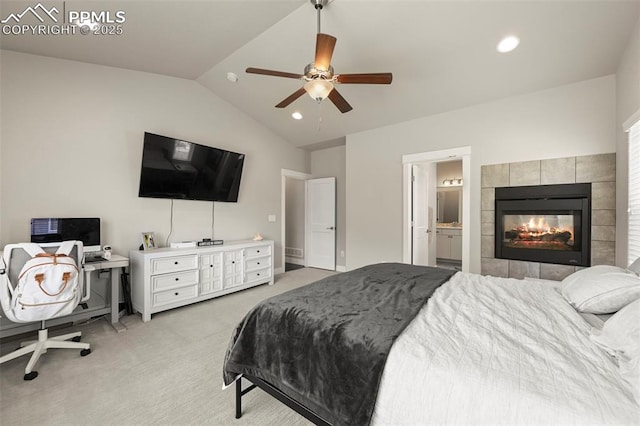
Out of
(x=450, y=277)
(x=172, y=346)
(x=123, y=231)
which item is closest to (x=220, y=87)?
(x=123, y=231)

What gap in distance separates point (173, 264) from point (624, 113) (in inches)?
201

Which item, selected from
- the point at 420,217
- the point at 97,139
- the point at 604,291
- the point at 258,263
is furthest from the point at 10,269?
the point at 420,217

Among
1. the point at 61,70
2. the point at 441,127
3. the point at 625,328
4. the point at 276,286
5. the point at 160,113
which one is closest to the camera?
the point at 625,328

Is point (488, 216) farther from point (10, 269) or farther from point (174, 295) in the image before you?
point (10, 269)

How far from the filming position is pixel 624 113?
2520mm

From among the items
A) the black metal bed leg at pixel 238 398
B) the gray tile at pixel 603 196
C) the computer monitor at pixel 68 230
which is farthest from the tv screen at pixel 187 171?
the gray tile at pixel 603 196

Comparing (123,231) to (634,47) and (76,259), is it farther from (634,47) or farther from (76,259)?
(634,47)

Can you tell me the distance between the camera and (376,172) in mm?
4547

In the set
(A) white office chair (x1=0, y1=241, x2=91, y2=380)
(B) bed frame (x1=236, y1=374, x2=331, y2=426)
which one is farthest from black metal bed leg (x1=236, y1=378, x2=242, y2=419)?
(A) white office chair (x1=0, y1=241, x2=91, y2=380)

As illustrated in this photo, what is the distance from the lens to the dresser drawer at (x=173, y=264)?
3.03 metres

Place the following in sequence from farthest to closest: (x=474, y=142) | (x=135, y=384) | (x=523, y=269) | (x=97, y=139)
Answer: (x=474, y=142) < (x=523, y=269) < (x=97, y=139) < (x=135, y=384)

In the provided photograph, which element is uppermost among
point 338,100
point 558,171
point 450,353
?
point 338,100

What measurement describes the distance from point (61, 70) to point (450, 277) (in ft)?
14.8

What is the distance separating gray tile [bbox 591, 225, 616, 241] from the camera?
2793 millimetres
